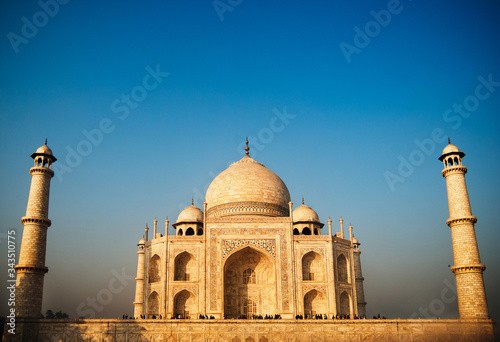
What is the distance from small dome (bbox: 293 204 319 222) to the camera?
2873cm

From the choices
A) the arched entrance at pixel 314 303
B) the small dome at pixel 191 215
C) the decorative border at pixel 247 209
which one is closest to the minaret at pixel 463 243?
the arched entrance at pixel 314 303

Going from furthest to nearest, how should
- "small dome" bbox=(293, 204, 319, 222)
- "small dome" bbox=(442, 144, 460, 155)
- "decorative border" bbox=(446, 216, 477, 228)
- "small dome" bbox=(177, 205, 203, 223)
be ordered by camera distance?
1. "small dome" bbox=(177, 205, 203, 223)
2. "small dome" bbox=(293, 204, 319, 222)
3. "small dome" bbox=(442, 144, 460, 155)
4. "decorative border" bbox=(446, 216, 477, 228)

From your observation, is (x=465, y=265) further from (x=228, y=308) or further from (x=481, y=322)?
(x=228, y=308)

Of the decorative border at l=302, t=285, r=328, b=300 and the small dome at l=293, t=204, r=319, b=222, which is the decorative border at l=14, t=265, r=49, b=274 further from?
the small dome at l=293, t=204, r=319, b=222

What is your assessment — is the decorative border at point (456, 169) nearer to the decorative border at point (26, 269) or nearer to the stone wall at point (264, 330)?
the stone wall at point (264, 330)

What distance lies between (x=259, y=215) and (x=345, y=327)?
9.29 metres

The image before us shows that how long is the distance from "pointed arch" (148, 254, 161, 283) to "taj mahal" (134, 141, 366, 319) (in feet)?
0.14

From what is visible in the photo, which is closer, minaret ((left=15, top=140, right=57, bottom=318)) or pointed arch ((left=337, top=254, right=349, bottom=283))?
minaret ((left=15, top=140, right=57, bottom=318))

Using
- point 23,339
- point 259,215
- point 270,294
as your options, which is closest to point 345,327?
point 270,294

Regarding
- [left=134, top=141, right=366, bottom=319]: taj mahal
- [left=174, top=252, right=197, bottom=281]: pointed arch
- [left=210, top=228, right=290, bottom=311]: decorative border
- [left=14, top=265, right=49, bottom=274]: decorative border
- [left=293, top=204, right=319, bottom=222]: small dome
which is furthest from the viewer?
[left=293, top=204, right=319, bottom=222]: small dome

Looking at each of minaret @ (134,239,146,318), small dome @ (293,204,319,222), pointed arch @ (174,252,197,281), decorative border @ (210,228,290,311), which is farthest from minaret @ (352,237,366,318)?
minaret @ (134,239,146,318)

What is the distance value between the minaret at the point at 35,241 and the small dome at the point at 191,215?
27.3 ft

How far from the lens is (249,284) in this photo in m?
26.2

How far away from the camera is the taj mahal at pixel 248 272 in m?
24.9
